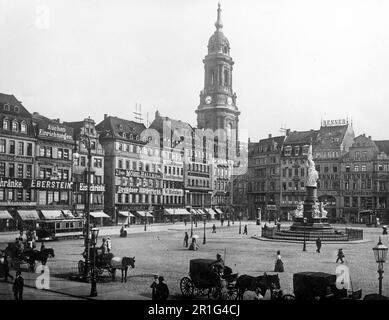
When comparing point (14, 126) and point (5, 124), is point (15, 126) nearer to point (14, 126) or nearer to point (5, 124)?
point (14, 126)

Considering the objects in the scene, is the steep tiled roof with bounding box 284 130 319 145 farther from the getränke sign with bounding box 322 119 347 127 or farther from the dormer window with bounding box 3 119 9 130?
the dormer window with bounding box 3 119 9 130

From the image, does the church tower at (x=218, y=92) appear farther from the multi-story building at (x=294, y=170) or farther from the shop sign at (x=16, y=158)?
the shop sign at (x=16, y=158)

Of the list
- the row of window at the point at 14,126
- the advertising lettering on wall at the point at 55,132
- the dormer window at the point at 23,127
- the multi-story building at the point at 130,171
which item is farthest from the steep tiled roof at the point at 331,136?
the row of window at the point at 14,126

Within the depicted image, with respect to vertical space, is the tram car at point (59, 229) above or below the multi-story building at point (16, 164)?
below

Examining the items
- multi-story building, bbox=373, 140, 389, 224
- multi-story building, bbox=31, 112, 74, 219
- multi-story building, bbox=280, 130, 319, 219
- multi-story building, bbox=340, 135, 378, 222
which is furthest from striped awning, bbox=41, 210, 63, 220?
multi-story building, bbox=373, 140, 389, 224
